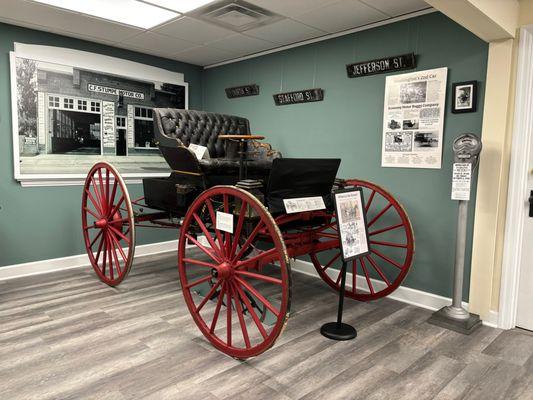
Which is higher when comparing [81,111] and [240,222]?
[81,111]

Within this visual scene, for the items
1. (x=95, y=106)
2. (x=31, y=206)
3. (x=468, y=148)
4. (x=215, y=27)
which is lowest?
(x=31, y=206)

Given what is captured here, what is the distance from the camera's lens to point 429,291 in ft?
11.1

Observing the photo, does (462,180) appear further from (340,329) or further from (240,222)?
(240,222)

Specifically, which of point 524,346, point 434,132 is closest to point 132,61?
point 434,132

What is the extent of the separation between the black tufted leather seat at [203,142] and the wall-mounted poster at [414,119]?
1.13 meters

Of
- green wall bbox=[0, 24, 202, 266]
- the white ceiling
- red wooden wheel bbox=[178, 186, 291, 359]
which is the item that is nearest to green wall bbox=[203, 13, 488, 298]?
the white ceiling

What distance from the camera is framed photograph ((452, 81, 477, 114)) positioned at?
3.03 m

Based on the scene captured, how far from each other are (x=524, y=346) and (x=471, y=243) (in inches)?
31.1

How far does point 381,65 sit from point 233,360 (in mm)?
2741

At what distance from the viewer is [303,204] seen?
2551mm

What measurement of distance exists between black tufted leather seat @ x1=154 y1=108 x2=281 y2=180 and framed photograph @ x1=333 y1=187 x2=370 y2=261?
91 centimetres

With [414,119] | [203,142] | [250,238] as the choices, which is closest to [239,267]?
[250,238]

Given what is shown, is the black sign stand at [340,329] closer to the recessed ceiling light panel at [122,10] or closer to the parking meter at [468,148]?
the parking meter at [468,148]

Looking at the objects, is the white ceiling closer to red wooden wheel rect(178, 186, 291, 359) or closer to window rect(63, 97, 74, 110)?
window rect(63, 97, 74, 110)
